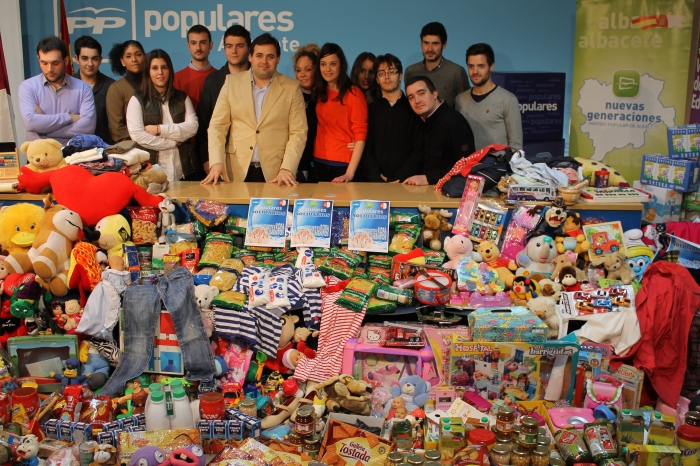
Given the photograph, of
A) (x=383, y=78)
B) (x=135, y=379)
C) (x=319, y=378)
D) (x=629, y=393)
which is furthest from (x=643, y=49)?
(x=135, y=379)

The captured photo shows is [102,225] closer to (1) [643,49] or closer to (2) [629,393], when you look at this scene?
(2) [629,393]

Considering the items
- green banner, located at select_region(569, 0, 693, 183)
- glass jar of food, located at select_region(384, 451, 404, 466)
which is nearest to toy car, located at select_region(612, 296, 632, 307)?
glass jar of food, located at select_region(384, 451, 404, 466)

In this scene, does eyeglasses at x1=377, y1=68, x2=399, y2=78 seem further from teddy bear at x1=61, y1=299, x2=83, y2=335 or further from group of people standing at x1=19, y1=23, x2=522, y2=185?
teddy bear at x1=61, y1=299, x2=83, y2=335

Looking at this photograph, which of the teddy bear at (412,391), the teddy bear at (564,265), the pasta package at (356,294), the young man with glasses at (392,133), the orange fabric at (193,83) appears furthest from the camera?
the orange fabric at (193,83)

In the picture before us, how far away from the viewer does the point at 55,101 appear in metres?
4.78

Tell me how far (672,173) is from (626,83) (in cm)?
189

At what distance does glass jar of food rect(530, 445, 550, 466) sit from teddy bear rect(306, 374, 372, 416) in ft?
2.55

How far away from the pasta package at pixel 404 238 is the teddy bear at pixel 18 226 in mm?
1962

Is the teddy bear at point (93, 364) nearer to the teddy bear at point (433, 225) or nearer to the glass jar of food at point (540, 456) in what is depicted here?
the teddy bear at point (433, 225)

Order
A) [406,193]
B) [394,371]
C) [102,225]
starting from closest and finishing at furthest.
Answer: [394,371] < [102,225] < [406,193]

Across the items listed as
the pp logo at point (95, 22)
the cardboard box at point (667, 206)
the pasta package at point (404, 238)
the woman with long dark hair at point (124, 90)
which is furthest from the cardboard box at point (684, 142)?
the pp logo at point (95, 22)

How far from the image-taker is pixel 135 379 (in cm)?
335

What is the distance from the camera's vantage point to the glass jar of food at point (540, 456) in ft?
8.17

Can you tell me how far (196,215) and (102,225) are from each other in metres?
0.51
